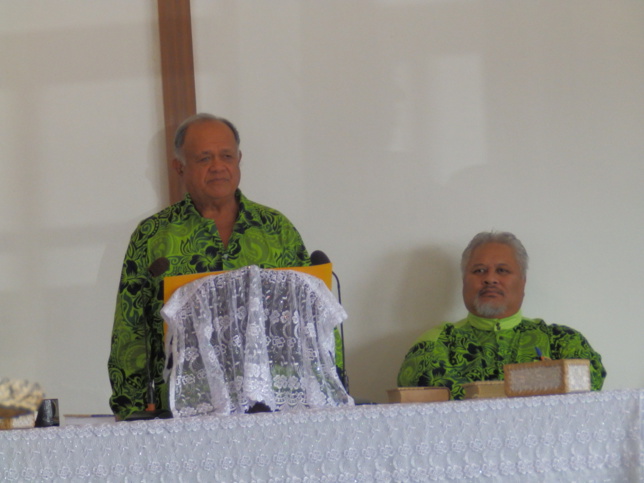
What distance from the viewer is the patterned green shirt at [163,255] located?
283 cm

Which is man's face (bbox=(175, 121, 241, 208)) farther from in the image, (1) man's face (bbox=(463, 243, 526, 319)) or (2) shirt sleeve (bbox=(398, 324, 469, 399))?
(1) man's face (bbox=(463, 243, 526, 319))

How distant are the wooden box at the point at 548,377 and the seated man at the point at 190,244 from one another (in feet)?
3.41

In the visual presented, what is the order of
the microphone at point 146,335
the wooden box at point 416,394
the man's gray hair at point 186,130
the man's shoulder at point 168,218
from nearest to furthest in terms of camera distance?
the microphone at point 146,335 < the wooden box at point 416,394 < the man's shoulder at point 168,218 < the man's gray hair at point 186,130

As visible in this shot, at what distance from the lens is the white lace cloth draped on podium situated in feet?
6.69

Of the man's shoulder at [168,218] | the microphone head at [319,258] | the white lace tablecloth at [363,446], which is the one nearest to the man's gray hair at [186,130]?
the man's shoulder at [168,218]

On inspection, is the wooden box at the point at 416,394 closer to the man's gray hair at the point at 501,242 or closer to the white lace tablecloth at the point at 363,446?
the white lace tablecloth at the point at 363,446

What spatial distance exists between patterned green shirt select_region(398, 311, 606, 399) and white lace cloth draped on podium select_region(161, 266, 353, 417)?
154 centimetres

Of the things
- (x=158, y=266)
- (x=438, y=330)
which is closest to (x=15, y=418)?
(x=158, y=266)

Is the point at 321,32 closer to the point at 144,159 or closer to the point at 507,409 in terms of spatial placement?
the point at 144,159

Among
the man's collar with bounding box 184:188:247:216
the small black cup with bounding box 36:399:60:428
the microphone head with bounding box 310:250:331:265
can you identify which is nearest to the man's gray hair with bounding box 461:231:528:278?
the man's collar with bounding box 184:188:247:216

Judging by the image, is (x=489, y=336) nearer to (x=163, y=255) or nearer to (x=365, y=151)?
(x=365, y=151)

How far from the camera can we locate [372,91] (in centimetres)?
414

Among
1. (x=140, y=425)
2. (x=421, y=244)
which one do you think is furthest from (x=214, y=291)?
(x=421, y=244)

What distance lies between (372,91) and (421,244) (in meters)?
0.70
